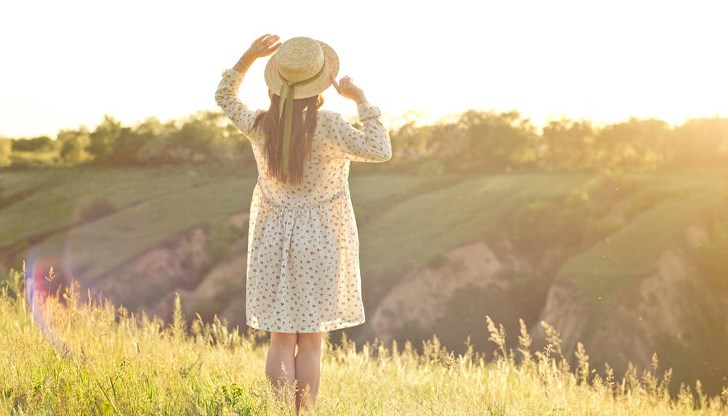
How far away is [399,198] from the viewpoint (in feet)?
105

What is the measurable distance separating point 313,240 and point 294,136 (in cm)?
53

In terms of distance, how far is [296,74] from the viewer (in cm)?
397

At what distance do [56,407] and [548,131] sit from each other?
96.0 feet

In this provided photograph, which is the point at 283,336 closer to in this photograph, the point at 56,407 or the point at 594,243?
the point at 56,407

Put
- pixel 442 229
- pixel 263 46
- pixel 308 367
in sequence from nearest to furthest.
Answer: pixel 308 367 < pixel 263 46 < pixel 442 229

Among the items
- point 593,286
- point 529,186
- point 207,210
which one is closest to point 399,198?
point 529,186

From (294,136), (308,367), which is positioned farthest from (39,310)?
(294,136)

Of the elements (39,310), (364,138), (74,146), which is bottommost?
(39,310)

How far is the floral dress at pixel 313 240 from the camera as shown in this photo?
397cm

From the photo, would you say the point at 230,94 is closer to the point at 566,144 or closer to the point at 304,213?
the point at 304,213

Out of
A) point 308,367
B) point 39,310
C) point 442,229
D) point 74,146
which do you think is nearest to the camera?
point 308,367

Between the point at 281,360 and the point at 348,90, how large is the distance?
142 cm

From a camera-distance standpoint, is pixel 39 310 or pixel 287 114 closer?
pixel 287 114

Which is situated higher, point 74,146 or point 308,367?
point 74,146
